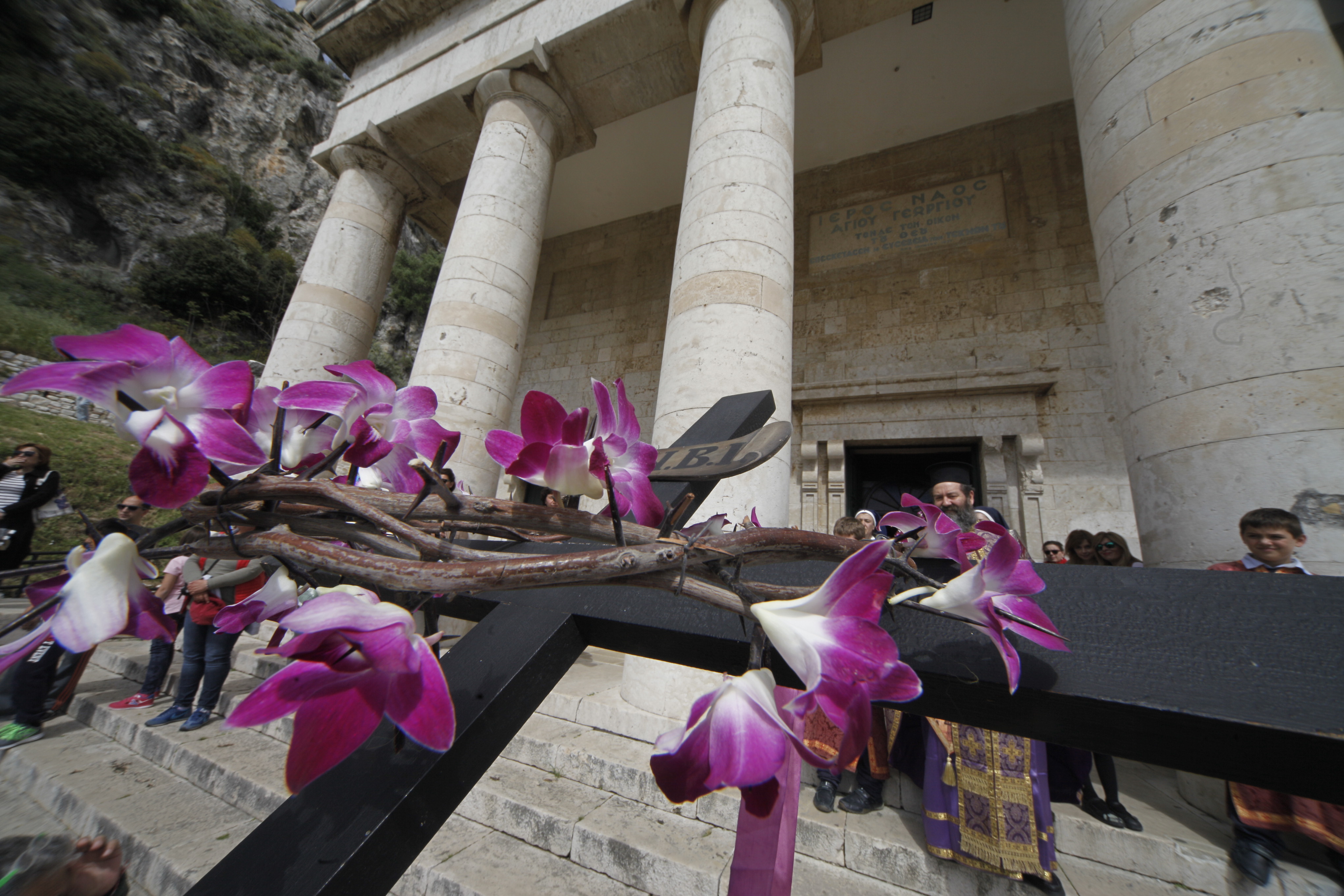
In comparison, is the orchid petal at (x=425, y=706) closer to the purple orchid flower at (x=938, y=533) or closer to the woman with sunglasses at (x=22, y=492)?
the purple orchid flower at (x=938, y=533)

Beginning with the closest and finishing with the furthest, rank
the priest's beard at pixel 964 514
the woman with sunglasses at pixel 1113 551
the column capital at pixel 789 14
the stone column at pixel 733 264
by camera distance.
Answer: the priest's beard at pixel 964 514 < the stone column at pixel 733 264 < the woman with sunglasses at pixel 1113 551 < the column capital at pixel 789 14

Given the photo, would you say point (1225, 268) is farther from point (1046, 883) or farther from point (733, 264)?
point (1046, 883)

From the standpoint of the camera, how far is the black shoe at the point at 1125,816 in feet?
7.72

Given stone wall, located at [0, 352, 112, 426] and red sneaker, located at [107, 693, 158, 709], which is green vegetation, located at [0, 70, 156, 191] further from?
red sneaker, located at [107, 693, 158, 709]

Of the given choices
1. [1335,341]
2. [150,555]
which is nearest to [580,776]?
[150,555]

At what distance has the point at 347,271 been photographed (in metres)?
6.60

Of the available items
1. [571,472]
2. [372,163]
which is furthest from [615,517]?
[372,163]

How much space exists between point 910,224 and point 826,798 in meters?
7.18

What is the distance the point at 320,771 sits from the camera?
320 millimetres

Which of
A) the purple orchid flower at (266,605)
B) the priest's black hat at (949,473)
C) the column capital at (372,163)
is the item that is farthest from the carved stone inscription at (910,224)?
the purple orchid flower at (266,605)

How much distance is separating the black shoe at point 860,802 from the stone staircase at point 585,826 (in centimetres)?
7

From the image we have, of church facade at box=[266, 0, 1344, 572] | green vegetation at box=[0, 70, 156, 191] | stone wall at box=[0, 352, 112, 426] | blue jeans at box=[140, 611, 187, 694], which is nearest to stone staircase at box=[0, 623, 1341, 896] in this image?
blue jeans at box=[140, 611, 187, 694]

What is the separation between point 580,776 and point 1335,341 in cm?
400

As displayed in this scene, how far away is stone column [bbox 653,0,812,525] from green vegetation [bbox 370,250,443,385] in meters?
28.1
